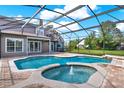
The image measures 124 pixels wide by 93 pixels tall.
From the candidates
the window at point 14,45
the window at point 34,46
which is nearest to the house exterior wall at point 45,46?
the window at point 34,46

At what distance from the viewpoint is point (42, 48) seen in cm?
1947

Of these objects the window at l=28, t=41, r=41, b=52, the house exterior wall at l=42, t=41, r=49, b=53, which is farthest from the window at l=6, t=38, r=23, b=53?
Result: the house exterior wall at l=42, t=41, r=49, b=53

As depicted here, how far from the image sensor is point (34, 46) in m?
18.0

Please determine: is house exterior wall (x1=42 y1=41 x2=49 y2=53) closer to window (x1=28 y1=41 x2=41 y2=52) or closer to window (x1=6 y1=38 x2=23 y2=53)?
window (x1=28 y1=41 x2=41 y2=52)

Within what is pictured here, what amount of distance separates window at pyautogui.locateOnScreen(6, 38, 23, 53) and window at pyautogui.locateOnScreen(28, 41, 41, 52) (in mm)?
2005

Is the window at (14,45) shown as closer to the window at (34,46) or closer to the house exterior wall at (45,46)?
the window at (34,46)

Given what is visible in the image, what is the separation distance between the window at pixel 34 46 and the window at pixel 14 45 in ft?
6.58

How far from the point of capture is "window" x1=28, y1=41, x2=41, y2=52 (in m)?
17.5

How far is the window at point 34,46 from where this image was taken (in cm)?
1752

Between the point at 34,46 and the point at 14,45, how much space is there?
3.73m

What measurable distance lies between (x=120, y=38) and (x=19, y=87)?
58.4 feet

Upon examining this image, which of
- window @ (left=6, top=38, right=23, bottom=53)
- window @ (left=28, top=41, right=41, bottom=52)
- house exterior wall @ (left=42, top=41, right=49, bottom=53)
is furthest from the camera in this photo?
house exterior wall @ (left=42, top=41, right=49, bottom=53)
